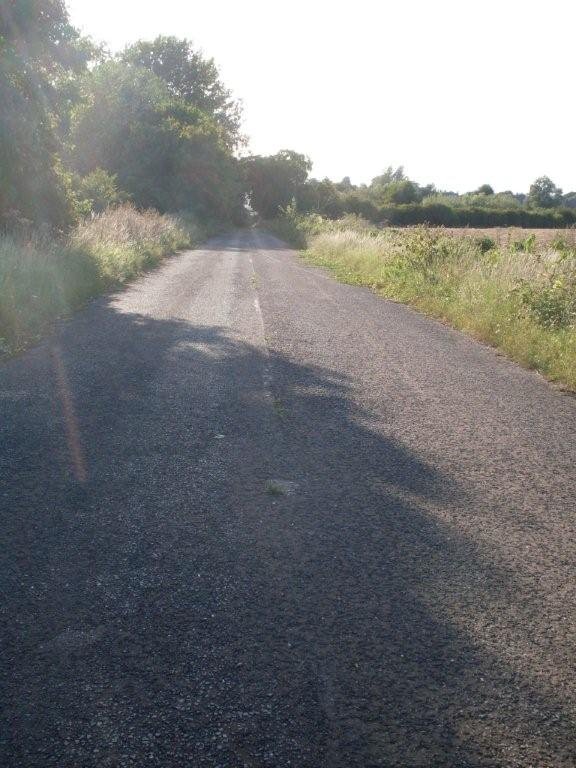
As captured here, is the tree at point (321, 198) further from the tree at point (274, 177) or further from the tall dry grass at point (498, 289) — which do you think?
the tall dry grass at point (498, 289)

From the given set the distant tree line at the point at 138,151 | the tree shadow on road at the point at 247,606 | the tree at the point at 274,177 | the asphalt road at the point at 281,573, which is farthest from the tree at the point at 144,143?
the tree shadow on road at the point at 247,606

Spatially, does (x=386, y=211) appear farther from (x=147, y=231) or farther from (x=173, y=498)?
(x=173, y=498)

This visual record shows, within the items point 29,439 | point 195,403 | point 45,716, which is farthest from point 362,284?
point 45,716

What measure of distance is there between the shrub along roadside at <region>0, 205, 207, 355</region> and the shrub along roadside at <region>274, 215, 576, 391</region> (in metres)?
6.65

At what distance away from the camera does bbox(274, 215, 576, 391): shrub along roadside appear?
9.95m

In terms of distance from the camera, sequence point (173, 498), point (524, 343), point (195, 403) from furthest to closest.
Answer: point (524, 343) < point (195, 403) < point (173, 498)

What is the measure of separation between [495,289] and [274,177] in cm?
7258

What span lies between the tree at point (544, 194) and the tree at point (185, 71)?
3381 cm

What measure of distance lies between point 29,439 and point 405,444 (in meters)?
2.96

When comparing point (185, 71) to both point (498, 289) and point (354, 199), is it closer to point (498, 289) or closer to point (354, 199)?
point (354, 199)

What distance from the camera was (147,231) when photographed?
2820 centimetres

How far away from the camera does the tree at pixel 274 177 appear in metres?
81.2

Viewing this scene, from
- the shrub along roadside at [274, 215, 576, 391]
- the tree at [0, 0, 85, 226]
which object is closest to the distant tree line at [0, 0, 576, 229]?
the tree at [0, 0, 85, 226]

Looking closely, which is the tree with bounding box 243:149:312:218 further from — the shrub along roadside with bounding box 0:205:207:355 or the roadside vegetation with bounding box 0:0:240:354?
the shrub along roadside with bounding box 0:205:207:355
